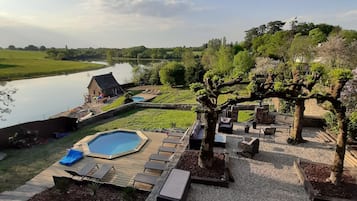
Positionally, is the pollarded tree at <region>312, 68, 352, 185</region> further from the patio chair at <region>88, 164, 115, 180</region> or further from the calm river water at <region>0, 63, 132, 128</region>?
the calm river water at <region>0, 63, 132, 128</region>

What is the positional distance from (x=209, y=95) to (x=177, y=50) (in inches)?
3511

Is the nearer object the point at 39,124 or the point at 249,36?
the point at 39,124

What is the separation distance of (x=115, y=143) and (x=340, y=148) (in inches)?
402

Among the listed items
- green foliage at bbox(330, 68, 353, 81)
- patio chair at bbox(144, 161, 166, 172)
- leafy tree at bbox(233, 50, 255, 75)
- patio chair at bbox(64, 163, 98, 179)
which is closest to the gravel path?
patio chair at bbox(144, 161, 166, 172)

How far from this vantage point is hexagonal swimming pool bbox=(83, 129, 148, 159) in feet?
36.0

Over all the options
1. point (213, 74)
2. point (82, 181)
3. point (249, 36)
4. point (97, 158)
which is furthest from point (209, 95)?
point (249, 36)

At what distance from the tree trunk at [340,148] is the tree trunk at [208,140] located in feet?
10.6

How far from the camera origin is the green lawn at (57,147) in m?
9.28

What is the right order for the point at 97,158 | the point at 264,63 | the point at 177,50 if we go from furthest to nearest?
1. the point at 177,50
2. the point at 264,63
3. the point at 97,158

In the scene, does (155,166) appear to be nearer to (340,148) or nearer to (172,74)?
(340,148)

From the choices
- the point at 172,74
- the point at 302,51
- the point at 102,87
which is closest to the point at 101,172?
the point at 102,87

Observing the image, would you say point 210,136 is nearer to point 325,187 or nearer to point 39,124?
point 325,187

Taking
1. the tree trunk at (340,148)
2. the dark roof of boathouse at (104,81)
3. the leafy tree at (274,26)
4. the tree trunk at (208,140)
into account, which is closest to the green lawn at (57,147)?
the tree trunk at (208,140)

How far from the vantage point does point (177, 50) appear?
9419 cm
